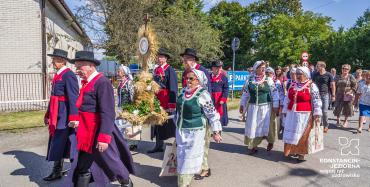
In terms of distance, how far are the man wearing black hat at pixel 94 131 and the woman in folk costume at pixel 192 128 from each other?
0.90m

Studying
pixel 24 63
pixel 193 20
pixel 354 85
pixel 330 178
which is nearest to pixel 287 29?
pixel 193 20

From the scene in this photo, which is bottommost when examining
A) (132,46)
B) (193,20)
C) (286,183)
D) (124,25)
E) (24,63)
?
(286,183)

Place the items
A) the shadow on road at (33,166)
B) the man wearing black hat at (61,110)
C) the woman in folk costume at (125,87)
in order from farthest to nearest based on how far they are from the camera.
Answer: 1. the woman in folk costume at (125,87)
2. the shadow on road at (33,166)
3. the man wearing black hat at (61,110)

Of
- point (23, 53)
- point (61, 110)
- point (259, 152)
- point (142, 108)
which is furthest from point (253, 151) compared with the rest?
point (23, 53)

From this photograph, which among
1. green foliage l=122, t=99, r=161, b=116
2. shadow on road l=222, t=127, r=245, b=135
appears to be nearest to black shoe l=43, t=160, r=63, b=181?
green foliage l=122, t=99, r=161, b=116

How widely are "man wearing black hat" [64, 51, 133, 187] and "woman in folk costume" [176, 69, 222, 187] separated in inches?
35.3

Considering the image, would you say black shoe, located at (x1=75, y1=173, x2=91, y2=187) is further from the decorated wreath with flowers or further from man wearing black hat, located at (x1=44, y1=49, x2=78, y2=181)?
the decorated wreath with flowers

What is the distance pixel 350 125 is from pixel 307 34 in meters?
24.6

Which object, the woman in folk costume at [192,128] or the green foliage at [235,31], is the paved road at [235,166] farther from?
the green foliage at [235,31]

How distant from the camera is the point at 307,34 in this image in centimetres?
3231

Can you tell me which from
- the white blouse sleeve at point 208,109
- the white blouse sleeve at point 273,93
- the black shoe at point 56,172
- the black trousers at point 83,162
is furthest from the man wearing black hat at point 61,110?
the white blouse sleeve at point 273,93

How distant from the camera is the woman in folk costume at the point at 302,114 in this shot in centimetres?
588

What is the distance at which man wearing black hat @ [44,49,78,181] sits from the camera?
183 inches

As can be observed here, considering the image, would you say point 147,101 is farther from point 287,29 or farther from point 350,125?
point 287,29
